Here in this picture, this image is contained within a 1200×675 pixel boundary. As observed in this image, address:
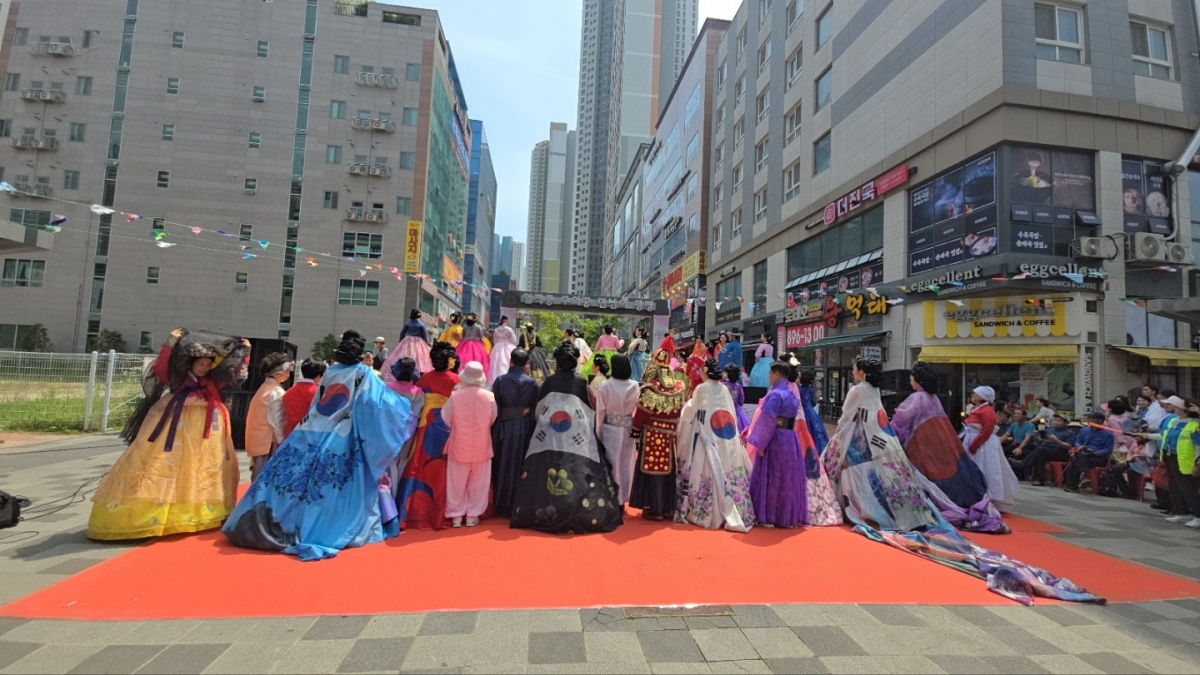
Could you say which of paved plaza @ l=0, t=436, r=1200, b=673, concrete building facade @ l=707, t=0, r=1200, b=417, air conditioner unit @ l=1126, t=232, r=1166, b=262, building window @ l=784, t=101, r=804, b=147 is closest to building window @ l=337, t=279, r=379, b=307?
building window @ l=784, t=101, r=804, b=147

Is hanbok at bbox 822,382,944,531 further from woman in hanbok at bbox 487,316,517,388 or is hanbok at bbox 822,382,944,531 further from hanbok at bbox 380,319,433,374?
hanbok at bbox 380,319,433,374

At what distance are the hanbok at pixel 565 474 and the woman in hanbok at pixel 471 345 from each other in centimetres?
317

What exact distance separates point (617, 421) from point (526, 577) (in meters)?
1.86

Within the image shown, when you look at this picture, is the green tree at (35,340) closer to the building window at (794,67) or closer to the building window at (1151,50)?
the building window at (794,67)

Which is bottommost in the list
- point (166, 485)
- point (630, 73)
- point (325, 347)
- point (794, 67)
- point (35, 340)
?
point (166, 485)

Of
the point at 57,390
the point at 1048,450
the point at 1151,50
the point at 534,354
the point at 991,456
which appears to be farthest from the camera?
the point at 1151,50

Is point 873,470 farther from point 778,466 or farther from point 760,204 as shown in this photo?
point 760,204

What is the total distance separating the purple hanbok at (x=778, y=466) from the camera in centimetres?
529

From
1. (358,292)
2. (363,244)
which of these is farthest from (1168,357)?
(363,244)

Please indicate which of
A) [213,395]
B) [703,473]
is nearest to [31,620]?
[213,395]

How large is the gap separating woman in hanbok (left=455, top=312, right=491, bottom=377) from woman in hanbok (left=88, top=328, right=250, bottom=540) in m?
3.27

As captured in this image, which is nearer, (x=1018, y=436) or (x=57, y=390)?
(x=1018, y=436)

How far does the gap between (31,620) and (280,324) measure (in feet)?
127

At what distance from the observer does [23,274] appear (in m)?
35.1
